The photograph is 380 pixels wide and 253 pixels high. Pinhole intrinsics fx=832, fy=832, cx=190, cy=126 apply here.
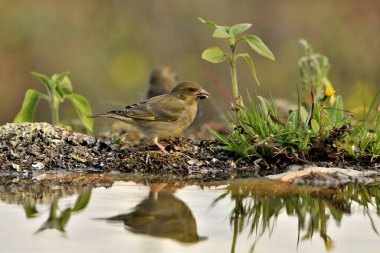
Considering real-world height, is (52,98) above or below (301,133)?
above

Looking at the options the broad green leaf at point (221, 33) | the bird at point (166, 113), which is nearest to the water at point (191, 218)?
the bird at point (166, 113)

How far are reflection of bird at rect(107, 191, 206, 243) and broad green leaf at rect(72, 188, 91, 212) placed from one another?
37 cm

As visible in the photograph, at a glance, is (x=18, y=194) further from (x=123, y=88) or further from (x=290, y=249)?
(x=123, y=88)

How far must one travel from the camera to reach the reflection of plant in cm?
500

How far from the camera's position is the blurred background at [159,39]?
16.6m

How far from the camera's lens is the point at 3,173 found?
6871mm

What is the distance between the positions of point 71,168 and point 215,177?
1.24m

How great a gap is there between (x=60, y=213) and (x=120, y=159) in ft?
5.73

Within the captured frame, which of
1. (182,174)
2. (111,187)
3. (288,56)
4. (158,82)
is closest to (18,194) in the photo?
(111,187)

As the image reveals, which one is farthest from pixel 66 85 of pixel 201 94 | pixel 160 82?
pixel 160 82

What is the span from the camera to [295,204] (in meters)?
5.59

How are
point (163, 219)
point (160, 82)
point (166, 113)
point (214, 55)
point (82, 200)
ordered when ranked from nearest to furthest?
1. point (163, 219)
2. point (82, 200)
3. point (214, 55)
4. point (166, 113)
5. point (160, 82)

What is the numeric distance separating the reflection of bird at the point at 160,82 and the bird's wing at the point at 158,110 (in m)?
2.89

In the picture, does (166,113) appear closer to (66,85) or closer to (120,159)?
(120,159)
